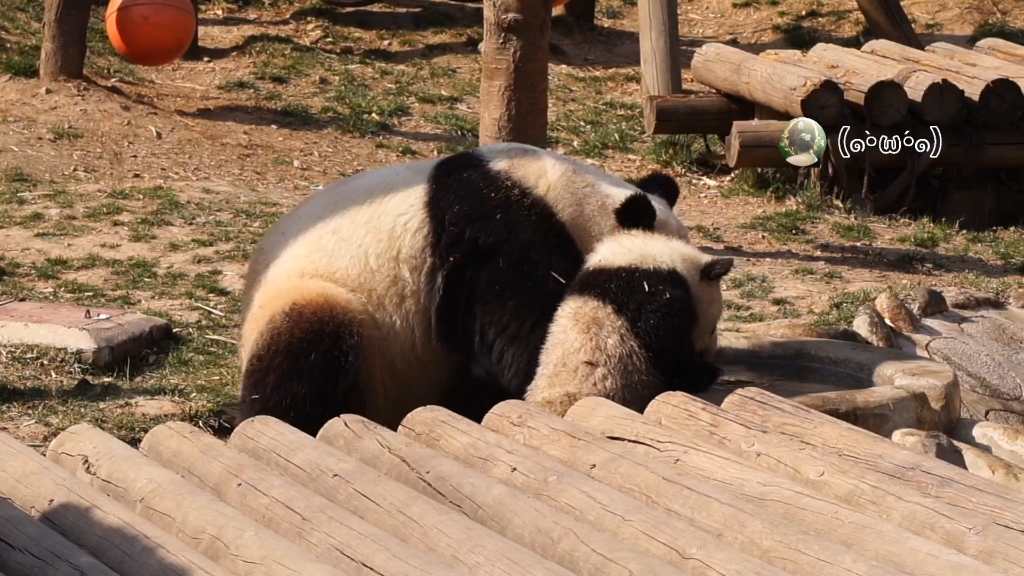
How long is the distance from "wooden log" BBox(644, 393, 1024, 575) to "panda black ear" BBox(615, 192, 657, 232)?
2.70ft

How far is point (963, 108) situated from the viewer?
8.61 meters

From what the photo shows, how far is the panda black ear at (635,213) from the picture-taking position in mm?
4465

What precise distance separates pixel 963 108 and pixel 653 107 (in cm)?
208

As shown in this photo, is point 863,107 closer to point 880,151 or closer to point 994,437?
point 880,151

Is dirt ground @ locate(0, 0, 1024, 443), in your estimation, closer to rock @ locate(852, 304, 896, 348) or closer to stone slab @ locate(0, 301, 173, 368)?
stone slab @ locate(0, 301, 173, 368)

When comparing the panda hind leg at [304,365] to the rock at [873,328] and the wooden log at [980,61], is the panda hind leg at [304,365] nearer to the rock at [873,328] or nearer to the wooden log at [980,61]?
the rock at [873,328]

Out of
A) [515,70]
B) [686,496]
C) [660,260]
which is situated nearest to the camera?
[686,496]

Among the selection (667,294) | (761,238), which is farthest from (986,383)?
(761,238)

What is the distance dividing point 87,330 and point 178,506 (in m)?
2.60

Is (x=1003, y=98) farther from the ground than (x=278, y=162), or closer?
farther from the ground

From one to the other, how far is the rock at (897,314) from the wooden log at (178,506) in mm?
3878

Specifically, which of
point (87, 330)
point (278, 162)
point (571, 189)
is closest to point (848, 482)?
point (571, 189)

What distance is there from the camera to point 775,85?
28.3 feet

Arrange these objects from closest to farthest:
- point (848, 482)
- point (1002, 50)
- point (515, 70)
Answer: point (848, 482), point (515, 70), point (1002, 50)
